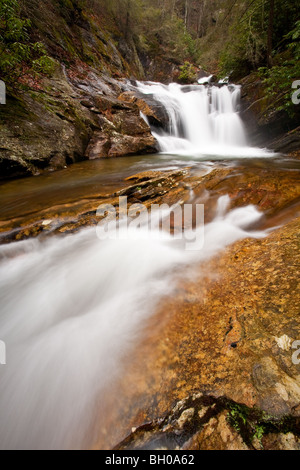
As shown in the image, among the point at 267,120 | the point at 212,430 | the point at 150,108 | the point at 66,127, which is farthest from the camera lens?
the point at 150,108

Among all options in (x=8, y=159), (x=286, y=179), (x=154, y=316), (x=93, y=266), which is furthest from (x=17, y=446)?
(x=8, y=159)

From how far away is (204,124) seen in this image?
10977mm

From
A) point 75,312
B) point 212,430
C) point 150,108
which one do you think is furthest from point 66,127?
point 212,430

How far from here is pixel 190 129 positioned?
35.0ft

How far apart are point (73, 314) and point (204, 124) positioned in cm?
1209

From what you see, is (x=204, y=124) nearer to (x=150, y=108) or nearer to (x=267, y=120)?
(x=150, y=108)

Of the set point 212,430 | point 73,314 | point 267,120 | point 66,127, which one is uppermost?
point 267,120

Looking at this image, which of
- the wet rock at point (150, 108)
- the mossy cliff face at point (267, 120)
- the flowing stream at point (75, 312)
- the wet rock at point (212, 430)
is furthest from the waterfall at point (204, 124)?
the wet rock at point (212, 430)

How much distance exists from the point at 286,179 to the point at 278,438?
11.2 feet

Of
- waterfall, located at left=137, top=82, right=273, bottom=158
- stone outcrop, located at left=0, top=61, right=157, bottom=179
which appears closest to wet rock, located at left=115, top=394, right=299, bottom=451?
stone outcrop, located at left=0, top=61, right=157, bottom=179

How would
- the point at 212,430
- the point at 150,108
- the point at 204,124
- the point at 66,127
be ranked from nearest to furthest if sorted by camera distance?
the point at 212,430, the point at 66,127, the point at 150,108, the point at 204,124

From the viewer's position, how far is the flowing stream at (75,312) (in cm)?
115

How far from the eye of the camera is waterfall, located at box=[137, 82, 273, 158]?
9406 mm

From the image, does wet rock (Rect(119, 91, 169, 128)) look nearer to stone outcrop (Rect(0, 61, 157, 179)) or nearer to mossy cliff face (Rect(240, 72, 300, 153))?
stone outcrop (Rect(0, 61, 157, 179))
